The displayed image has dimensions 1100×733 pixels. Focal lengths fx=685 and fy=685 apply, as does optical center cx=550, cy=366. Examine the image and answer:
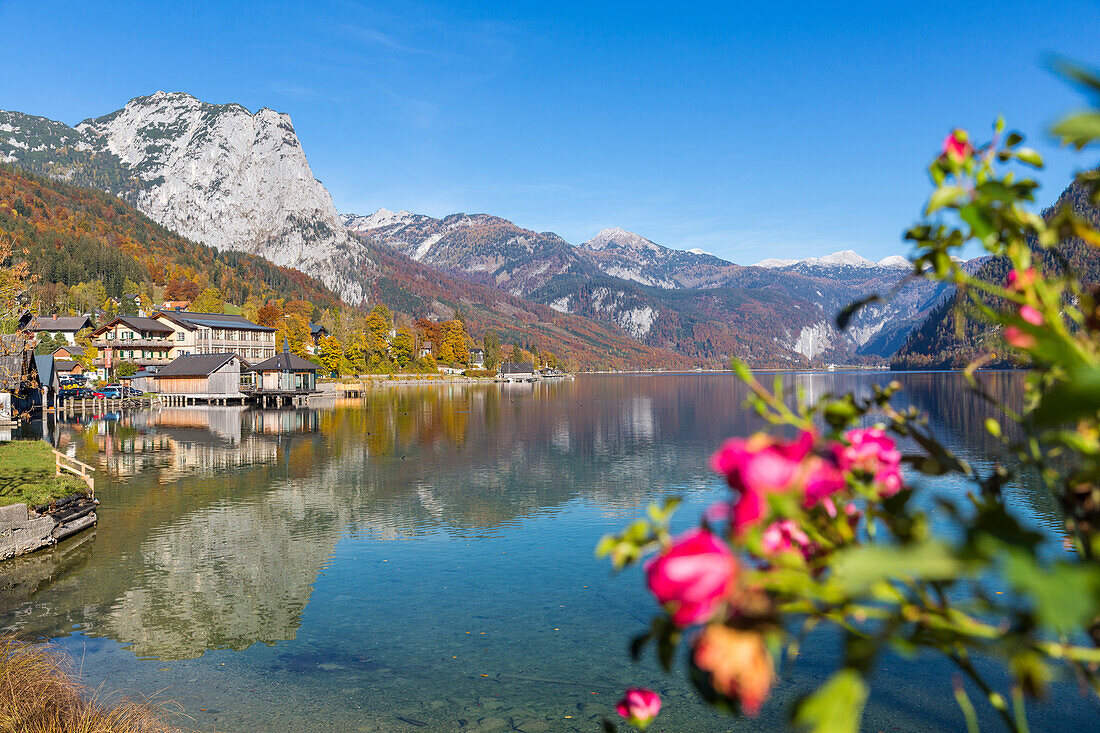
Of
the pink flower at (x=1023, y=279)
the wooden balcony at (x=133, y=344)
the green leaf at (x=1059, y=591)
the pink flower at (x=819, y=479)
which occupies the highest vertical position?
the wooden balcony at (x=133, y=344)

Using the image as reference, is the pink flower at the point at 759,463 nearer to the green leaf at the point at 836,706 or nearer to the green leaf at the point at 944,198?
the green leaf at the point at 836,706

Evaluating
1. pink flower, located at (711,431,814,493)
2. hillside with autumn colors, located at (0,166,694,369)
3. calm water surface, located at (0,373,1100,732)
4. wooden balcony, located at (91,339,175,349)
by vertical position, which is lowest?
calm water surface, located at (0,373,1100,732)

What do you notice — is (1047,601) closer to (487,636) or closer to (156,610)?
(487,636)

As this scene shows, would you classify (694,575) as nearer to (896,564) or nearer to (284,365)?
(896,564)

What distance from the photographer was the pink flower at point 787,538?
1.72 meters

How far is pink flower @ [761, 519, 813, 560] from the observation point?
5.64 ft

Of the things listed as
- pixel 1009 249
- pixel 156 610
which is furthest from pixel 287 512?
pixel 1009 249

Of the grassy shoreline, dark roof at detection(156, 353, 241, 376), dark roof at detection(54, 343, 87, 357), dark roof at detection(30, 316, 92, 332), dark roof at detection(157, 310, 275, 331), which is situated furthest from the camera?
dark roof at detection(30, 316, 92, 332)

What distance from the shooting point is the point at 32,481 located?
823 inches

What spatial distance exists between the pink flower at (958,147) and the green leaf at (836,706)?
56.5 inches

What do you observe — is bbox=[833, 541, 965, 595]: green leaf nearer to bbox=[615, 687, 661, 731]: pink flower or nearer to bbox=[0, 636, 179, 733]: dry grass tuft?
bbox=[615, 687, 661, 731]: pink flower

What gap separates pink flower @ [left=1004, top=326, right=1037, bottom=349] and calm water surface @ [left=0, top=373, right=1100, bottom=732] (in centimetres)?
155

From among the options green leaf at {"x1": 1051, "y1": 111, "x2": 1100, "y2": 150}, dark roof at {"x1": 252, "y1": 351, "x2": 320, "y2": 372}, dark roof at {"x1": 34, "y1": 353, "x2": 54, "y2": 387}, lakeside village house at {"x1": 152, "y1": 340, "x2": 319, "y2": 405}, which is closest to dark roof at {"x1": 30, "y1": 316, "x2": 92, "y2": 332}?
Result: lakeside village house at {"x1": 152, "y1": 340, "x2": 319, "y2": 405}

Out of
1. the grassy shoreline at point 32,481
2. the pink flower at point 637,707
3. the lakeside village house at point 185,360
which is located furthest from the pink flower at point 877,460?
the lakeside village house at point 185,360
